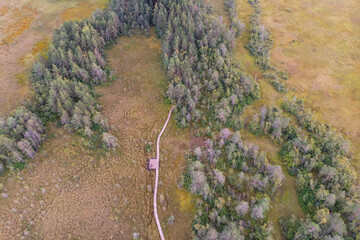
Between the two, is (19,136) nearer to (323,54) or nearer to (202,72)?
(202,72)

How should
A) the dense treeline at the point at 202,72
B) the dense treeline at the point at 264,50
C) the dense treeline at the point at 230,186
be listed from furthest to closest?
the dense treeline at the point at 264,50 < the dense treeline at the point at 202,72 < the dense treeline at the point at 230,186

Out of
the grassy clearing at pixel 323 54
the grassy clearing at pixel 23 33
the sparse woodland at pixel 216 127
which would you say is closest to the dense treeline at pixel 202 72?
the sparse woodland at pixel 216 127

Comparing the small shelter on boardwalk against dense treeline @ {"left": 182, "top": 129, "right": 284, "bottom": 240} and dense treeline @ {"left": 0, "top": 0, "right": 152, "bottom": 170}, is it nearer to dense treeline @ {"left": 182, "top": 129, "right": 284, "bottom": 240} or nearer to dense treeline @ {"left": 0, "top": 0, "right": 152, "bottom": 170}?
dense treeline @ {"left": 182, "top": 129, "right": 284, "bottom": 240}

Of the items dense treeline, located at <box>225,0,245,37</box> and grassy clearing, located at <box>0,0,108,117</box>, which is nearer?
grassy clearing, located at <box>0,0,108,117</box>

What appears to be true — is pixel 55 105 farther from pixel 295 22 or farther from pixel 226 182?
pixel 295 22

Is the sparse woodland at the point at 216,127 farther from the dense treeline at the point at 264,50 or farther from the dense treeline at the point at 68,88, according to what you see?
the dense treeline at the point at 264,50

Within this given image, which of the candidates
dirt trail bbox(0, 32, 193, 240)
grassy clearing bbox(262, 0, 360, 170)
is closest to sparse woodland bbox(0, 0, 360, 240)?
dirt trail bbox(0, 32, 193, 240)

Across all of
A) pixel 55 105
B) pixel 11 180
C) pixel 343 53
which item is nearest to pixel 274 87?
pixel 343 53

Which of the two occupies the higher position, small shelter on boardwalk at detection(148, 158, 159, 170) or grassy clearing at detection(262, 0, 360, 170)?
grassy clearing at detection(262, 0, 360, 170)
